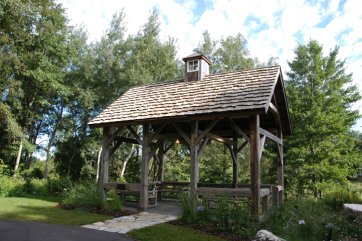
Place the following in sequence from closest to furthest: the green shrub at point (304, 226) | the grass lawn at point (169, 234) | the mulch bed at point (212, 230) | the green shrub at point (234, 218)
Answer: the green shrub at point (304, 226) → the grass lawn at point (169, 234) → the mulch bed at point (212, 230) → the green shrub at point (234, 218)

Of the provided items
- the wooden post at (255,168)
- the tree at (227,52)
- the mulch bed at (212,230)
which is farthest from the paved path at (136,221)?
the tree at (227,52)

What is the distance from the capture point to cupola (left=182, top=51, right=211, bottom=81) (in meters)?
13.1

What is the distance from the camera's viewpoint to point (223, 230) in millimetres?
7691

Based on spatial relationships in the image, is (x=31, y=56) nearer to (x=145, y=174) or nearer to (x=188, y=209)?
(x=145, y=174)

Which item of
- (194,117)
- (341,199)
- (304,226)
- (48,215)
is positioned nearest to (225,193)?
(194,117)

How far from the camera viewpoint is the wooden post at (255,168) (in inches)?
338

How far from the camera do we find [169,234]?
7.23 meters

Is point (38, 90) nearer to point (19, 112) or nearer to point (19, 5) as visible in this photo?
point (19, 112)

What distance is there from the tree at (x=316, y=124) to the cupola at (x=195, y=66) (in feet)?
29.3

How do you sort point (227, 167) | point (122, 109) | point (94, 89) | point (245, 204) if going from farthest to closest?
point (94, 89)
point (227, 167)
point (122, 109)
point (245, 204)

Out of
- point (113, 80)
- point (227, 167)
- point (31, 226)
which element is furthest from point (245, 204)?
point (113, 80)

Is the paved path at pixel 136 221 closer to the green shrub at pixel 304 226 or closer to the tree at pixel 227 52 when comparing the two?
the green shrub at pixel 304 226

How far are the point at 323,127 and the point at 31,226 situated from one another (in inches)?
646

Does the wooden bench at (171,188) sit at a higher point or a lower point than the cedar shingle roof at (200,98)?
lower
